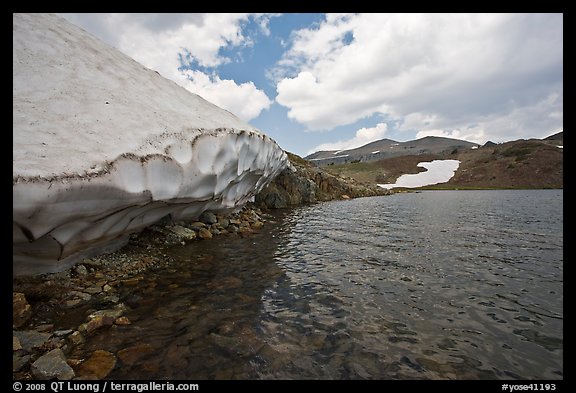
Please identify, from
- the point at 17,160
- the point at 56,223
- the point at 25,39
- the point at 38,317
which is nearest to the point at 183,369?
the point at 38,317

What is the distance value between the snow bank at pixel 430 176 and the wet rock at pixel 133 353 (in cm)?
7356

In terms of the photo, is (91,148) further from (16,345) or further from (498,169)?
(498,169)

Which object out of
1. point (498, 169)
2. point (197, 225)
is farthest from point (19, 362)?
point (498, 169)

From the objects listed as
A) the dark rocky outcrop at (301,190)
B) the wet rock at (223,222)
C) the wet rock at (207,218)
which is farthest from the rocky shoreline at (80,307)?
the dark rocky outcrop at (301,190)

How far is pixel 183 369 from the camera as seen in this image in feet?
12.0

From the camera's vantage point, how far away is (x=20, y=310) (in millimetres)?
4453

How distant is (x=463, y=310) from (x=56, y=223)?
7.74 m

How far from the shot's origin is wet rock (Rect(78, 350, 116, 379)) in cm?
350

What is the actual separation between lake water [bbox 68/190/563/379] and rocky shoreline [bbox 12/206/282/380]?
0.23 metres

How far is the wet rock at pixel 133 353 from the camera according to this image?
3.78 m

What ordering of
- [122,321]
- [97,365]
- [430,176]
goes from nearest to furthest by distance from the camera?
[97,365] < [122,321] < [430,176]

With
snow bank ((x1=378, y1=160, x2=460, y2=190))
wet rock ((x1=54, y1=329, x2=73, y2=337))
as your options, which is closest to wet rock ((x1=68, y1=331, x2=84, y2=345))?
wet rock ((x1=54, y1=329, x2=73, y2=337))

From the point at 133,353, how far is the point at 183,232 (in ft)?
20.8

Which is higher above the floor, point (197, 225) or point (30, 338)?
point (197, 225)
